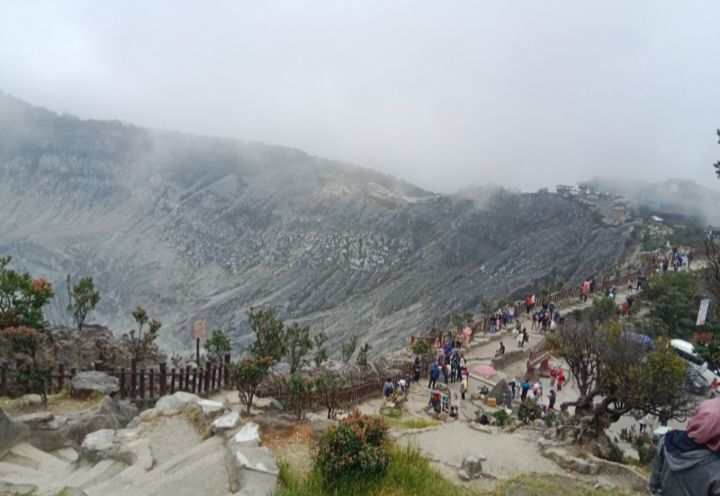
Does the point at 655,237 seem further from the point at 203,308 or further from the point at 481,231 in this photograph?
the point at 203,308

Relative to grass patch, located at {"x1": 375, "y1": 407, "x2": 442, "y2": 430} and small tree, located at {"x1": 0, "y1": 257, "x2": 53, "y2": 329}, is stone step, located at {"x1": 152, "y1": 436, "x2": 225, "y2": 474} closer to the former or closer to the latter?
grass patch, located at {"x1": 375, "y1": 407, "x2": 442, "y2": 430}

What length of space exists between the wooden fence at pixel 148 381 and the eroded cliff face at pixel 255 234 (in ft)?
106

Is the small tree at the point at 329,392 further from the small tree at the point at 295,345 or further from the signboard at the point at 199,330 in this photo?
A: the signboard at the point at 199,330

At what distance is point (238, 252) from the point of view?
266 ft

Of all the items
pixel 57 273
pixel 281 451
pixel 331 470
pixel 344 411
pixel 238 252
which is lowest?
pixel 57 273

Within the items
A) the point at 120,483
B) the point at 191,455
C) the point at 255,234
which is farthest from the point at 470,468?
the point at 255,234

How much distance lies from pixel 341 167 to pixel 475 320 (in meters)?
76.2

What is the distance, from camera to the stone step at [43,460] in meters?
9.15

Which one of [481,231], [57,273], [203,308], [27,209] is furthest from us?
[27,209]

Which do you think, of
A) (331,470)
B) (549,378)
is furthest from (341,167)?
(331,470)

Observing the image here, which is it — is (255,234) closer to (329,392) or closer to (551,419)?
(329,392)

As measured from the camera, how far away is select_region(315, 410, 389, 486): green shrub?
22.6ft

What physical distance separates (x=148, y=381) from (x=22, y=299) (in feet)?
21.6

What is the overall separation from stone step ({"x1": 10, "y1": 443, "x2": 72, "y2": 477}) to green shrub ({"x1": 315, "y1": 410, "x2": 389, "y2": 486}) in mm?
5060
